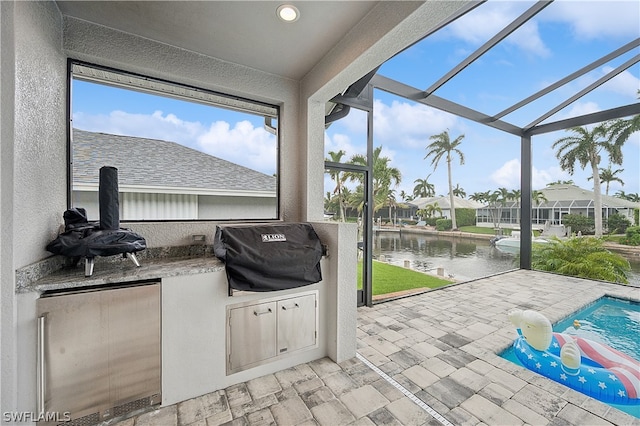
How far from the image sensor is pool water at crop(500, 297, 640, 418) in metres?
3.23

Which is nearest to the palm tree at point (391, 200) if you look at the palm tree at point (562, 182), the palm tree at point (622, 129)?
the palm tree at point (562, 182)

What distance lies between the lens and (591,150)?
5.34 meters

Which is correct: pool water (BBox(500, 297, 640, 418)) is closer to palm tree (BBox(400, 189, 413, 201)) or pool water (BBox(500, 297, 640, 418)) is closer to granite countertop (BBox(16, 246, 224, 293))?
palm tree (BBox(400, 189, 413, 201))

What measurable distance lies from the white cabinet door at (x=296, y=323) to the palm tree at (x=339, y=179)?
1.69 m

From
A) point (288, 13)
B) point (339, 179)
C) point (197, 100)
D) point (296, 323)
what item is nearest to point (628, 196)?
point (339, 179)

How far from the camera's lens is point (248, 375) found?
2201mm

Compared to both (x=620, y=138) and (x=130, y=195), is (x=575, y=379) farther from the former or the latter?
(x=620, y=138)

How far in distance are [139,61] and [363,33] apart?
2.16 metres

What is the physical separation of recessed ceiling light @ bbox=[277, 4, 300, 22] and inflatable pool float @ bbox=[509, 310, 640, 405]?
3887 mm

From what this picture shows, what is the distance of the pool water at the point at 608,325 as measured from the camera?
3.23 metres

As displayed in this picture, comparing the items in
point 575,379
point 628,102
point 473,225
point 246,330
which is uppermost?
point 628,102

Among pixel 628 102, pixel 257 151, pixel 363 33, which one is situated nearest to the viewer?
pixel 363 33

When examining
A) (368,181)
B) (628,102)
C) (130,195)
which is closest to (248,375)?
(130,195)

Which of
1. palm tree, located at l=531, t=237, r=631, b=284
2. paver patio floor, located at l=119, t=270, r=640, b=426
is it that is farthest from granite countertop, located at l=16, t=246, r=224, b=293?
palm tree, located at l=531, t=237, r=631, b=284
